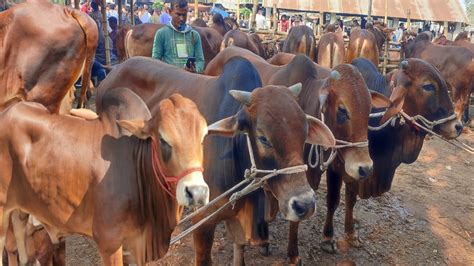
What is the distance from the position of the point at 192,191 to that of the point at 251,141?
78 centimetres

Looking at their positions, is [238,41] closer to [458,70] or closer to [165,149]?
[458,70]

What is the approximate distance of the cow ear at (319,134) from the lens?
3057 mm

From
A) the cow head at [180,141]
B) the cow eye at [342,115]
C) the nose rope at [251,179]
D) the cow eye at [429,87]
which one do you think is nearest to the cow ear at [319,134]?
the nose rope at [251,179]

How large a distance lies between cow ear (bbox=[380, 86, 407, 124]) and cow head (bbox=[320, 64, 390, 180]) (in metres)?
0.69

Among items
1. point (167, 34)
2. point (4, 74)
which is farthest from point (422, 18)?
point (4, 74)

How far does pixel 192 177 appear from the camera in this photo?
231 centimetres

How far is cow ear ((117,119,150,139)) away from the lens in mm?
2488

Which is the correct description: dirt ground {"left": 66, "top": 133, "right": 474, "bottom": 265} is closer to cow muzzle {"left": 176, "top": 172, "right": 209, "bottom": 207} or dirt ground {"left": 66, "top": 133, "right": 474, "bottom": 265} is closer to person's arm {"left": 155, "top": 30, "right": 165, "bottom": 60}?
cow muzzle {"left": 176, "top": 172, "right": 209, "bottom": 207}

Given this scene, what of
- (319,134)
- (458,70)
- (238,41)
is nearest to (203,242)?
(319,134)

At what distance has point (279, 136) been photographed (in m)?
2.75

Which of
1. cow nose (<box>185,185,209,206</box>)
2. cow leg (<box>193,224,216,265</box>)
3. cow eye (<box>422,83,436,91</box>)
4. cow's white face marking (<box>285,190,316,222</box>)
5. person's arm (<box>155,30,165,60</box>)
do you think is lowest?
cow leg (<box>193,224,216,265</box>)

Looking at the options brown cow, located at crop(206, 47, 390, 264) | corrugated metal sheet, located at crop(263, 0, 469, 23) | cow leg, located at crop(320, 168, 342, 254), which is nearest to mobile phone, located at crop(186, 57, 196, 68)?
brown cow, located at crop(206, 47, 390, 264)

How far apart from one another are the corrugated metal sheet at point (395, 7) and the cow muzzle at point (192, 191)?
20853 millimetres

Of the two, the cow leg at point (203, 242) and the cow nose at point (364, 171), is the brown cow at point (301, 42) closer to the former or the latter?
the cow nose at point (364, 171)
